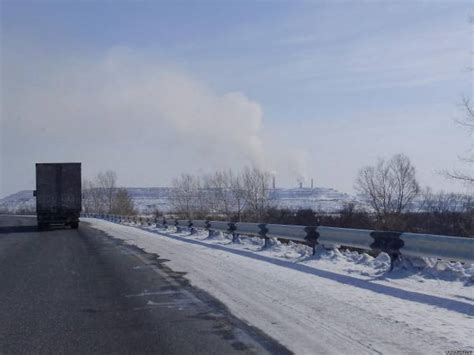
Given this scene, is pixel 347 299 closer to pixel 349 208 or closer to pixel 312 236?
pixel 312 236

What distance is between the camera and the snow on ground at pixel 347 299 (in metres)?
6.77

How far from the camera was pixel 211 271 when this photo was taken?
1377 centimetres

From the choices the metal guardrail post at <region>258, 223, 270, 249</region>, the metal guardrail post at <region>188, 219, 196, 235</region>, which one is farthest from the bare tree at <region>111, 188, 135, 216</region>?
the metal guardrail post at <region>258, 223, 270, 249</region>

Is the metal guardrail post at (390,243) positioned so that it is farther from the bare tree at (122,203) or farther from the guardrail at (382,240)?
the bare tree at (122,203)

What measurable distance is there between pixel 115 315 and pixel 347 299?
372cm

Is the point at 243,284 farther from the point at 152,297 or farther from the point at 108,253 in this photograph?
the point at 108,253

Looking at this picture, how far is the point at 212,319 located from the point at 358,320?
6.71ft

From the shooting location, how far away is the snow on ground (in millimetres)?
6773

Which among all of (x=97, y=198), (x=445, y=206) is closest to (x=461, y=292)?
(x=445, y=206)

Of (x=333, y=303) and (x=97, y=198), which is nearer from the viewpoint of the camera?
(x=333, y=303)

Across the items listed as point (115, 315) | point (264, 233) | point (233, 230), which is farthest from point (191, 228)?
point (115, 315)

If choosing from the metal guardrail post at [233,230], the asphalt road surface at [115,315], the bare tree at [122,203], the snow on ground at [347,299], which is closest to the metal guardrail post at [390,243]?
the snow on ground at [347,299]

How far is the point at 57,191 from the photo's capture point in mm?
38406

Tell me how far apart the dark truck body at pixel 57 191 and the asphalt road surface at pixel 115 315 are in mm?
24264
